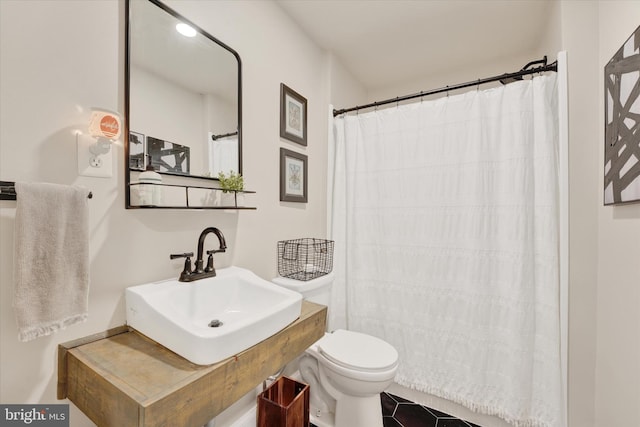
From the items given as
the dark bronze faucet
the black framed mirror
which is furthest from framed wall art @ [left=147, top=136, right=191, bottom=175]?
the dark bronze faucet

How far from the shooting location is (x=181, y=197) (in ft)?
4.08

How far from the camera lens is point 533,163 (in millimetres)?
1589

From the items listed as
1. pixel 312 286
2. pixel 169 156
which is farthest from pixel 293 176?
pixel 169 156

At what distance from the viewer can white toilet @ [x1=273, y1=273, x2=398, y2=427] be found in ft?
4.66

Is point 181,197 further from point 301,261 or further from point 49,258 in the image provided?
point 301,261

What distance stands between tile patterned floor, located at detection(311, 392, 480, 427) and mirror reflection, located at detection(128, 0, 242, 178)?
1.69 m

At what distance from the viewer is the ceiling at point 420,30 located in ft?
5.98

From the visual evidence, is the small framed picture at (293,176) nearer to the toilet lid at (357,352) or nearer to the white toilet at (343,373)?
the white toilet at (343,373)

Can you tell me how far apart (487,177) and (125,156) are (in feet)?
6.20

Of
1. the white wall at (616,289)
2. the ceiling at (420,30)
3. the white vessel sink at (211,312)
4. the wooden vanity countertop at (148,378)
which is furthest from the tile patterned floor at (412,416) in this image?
the ceiling at (420,30)

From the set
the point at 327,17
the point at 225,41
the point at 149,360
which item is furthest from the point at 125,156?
the point at 327,17

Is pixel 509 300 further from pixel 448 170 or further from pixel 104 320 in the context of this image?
pixel 104 320

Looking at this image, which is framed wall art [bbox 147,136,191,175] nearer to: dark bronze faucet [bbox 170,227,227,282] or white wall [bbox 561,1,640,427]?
dark bronze faucet [bbox 170,227,227,282]

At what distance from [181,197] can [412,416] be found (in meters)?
1.89
